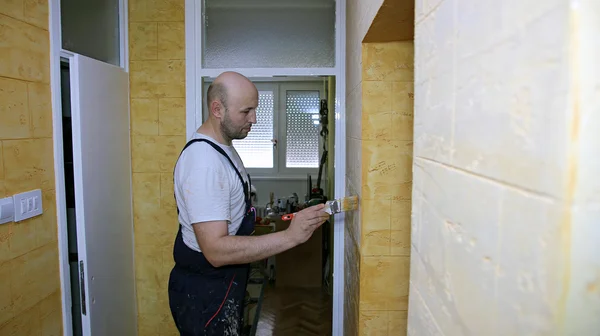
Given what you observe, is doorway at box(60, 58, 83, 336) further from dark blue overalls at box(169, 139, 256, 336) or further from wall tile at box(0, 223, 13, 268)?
dark blue overalls at box(169, 139, 256, 336)

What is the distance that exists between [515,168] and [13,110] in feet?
5.49

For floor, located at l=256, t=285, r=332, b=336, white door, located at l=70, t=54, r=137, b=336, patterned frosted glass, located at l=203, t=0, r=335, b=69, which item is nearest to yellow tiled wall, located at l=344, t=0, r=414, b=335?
patterned frosted glass, located at l=203, t=0, r=335, b=69

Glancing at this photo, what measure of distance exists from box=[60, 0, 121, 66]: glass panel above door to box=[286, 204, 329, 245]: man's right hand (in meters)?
1.26

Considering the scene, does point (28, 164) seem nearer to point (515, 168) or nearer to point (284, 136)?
point (515, 168)

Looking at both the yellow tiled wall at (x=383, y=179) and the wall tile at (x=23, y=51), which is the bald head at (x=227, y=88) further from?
the wall tile at (x=23, y=51)

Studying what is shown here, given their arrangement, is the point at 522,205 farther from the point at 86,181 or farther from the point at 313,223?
the point at 86,181

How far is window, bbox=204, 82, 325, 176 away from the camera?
196 inches

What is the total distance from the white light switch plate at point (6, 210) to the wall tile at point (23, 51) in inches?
17.5

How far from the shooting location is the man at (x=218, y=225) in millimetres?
1511

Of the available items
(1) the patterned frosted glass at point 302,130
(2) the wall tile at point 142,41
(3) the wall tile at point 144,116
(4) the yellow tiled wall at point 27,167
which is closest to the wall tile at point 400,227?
(4) the yellow tiled wall at point 27,167

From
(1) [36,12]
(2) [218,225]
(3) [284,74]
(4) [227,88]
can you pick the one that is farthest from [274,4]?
(2) [218,225]

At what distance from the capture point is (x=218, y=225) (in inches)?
59.1

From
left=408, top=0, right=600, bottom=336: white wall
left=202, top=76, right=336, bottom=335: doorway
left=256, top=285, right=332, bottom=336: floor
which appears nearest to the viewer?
left=408, top=0, right=600, bottom=336: white wall

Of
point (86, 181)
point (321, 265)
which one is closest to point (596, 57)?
point (86, 181)
